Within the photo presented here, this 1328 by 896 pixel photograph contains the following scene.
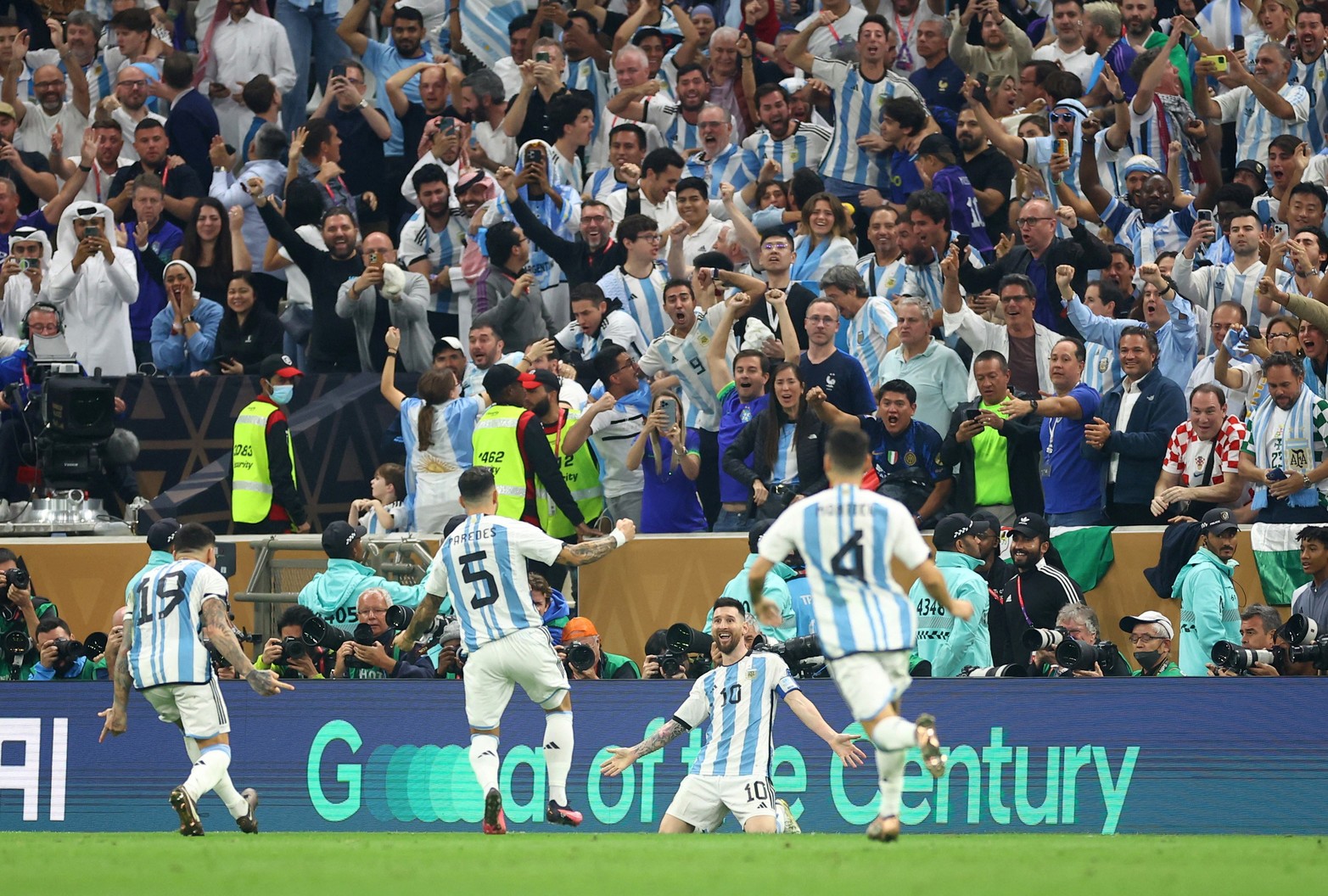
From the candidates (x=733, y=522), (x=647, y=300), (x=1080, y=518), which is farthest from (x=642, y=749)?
(x=647, y=300)

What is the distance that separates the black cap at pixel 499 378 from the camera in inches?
550

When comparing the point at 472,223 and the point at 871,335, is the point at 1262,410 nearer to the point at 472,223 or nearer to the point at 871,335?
the point at 871,335

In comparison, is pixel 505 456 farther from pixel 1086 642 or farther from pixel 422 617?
pixel 1086 642

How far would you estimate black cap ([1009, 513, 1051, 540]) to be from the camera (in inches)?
496

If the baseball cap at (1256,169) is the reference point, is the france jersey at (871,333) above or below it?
below

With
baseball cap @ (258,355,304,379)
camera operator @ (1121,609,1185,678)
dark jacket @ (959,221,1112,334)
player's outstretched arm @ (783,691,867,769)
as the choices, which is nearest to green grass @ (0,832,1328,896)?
player's outstretched arm @ (783,691,867,769)

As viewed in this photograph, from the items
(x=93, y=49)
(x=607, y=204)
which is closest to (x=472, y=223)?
(x=607, y=204)

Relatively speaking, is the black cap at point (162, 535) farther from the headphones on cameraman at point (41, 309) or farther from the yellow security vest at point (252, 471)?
the headphones on cameraman at point (41, 309)

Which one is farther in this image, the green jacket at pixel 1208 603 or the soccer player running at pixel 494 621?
the green jacket at pixel 1208 603

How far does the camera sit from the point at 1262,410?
1312cm

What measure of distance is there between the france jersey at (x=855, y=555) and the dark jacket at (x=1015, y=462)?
15.4 feet

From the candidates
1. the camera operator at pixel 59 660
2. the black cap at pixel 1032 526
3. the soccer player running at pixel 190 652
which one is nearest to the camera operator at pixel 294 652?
the soccer player running at pixel 190 652

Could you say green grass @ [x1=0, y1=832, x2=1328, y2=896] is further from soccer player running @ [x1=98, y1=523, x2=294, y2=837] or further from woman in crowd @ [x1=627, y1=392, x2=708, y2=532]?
woman in crowd @ [x1=627, y1=392, x2=708, y2=532]

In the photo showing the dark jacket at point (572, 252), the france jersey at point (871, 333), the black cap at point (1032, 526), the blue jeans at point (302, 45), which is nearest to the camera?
the black cap at point (1032, 526)
